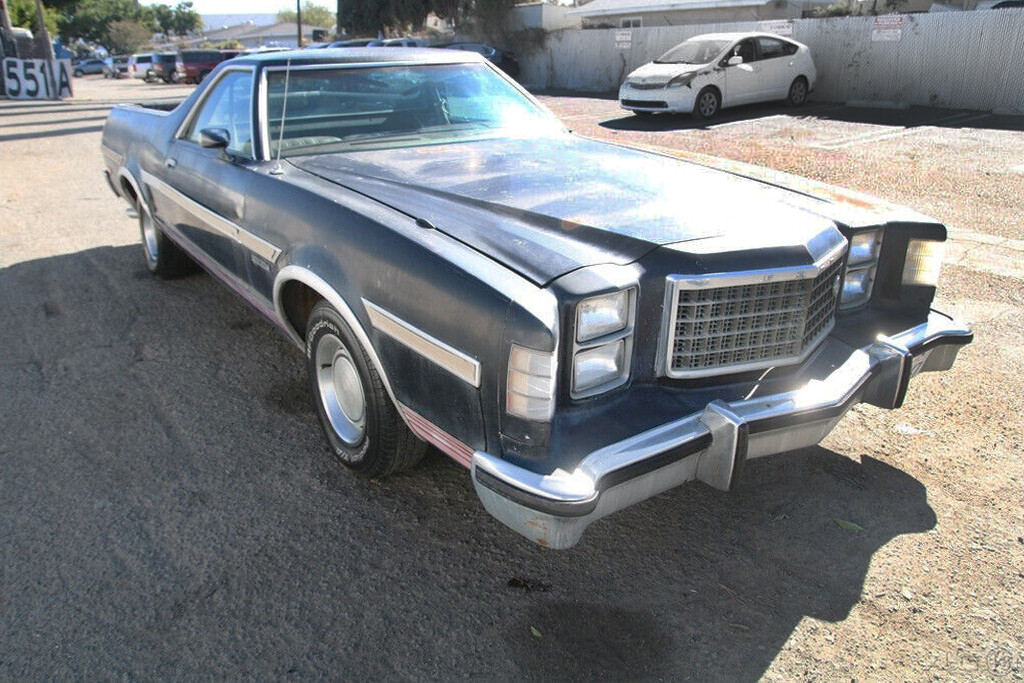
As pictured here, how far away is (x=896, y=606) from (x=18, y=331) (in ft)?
15.9

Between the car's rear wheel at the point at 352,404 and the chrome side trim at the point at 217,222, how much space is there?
17.6 inches

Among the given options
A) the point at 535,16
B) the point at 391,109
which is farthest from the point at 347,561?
the point at 535,16

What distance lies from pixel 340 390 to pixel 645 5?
101ft

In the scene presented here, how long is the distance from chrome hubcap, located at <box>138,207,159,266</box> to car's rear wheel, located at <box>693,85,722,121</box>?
33.8 feet

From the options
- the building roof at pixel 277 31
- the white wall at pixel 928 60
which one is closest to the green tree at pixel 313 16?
the building roof at pixel 277 31

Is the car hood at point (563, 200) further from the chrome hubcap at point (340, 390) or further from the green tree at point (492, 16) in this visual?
the green tree at point (492, 16)

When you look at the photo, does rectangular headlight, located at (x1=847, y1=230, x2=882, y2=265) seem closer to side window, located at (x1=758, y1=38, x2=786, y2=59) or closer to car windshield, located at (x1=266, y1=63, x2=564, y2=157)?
car windshield, located at (x1=266, y1=63, x2=564, y2=157)

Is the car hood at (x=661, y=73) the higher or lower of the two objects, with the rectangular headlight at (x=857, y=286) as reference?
higher

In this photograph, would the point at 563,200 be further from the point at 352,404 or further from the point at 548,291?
the point at 352,404

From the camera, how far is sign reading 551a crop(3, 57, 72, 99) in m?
22.0

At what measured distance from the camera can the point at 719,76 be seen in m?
13.9

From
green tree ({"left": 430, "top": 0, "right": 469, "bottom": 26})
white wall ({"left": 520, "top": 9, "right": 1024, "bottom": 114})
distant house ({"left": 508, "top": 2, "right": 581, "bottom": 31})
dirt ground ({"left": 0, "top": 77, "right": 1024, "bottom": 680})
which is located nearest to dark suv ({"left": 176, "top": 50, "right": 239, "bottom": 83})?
green tree ({"left": 430, "top": 0, "right": 469, "bottom": 26})

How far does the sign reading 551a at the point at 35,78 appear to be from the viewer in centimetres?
2205

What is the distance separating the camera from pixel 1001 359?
4.22 m
